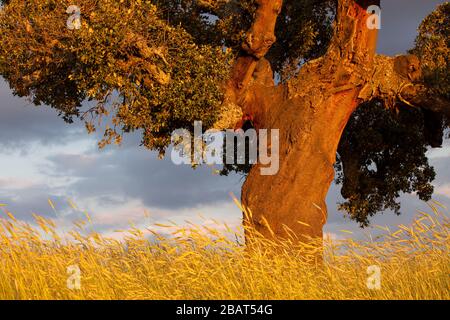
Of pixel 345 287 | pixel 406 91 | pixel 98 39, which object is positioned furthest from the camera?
pixel 406 91

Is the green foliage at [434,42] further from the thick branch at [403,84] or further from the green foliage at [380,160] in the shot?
the green foliage at [380,160]

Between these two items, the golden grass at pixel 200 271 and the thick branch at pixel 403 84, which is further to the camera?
the thick branch at pixel 403 84

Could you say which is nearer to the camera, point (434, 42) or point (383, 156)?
point (434, 42)

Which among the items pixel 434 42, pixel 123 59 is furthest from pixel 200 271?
pixel 434 42

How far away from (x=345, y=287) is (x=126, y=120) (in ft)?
41.6

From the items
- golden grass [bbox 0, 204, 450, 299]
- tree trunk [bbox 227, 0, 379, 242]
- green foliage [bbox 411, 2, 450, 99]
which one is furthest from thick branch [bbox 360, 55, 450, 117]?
golden grass [bbox 0, 204, 450, 299]

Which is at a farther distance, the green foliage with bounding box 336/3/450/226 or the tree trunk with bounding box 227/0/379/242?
the green foliage with bounding box 336/3/450/226

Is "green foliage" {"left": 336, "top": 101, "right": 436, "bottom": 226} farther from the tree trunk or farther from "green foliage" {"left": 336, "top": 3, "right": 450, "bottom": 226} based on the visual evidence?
the tree trunk

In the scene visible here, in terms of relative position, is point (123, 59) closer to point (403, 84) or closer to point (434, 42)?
A: point (403, 84)

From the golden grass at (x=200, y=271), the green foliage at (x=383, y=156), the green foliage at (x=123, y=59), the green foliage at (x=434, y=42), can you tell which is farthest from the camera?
the green foliage at (x=383, y=156)

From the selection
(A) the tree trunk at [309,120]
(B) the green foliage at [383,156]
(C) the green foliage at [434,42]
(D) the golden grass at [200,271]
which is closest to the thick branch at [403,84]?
(C) the green foliage at [434,42]
